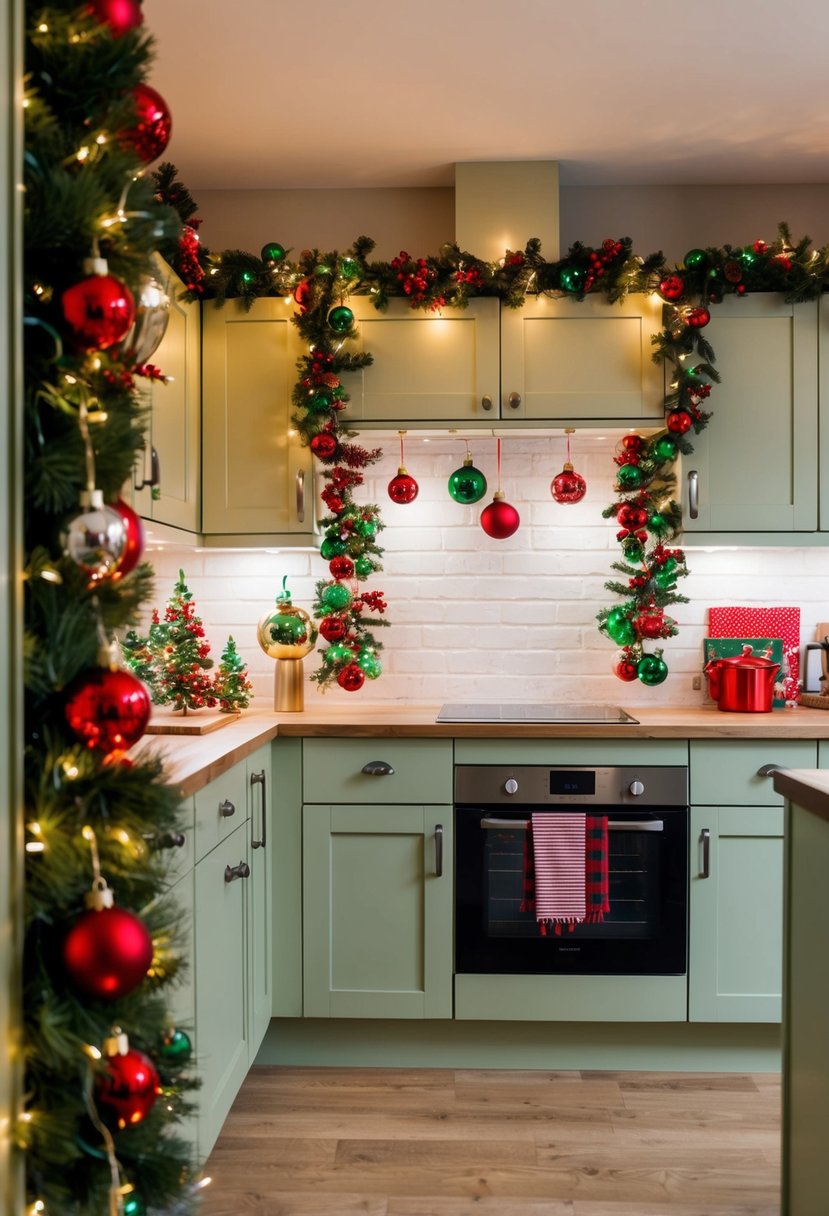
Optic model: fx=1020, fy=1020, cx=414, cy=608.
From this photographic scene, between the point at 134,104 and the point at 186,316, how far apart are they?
6.66 feet

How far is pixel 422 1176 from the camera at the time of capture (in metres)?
2.41

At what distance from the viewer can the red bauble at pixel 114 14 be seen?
1.11m

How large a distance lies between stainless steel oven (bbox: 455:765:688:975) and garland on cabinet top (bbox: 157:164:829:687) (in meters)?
0.49

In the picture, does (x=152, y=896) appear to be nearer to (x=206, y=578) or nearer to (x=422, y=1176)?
(x=422, y=1176)

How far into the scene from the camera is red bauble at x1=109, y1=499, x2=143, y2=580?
1124 millimetres

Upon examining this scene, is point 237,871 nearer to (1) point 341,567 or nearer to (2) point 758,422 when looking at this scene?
(1) point 341,567

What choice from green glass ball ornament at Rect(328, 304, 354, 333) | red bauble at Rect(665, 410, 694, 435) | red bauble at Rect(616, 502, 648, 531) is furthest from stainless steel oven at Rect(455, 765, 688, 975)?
green glass ball ornament at Rect(328, 304, 354, 333)

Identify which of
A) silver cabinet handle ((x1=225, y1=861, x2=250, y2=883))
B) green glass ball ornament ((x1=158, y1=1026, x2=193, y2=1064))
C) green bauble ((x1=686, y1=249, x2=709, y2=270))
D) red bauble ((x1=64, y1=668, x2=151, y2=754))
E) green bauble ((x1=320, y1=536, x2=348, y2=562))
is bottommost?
silver cabinet handle ((x1=225, y1=861, x2=250, y2=883))

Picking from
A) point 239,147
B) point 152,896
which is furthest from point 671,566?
point 152,896

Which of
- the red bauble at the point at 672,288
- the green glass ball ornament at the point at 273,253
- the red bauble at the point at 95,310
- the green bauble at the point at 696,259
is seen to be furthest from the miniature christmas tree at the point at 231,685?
the red bauble at the point at 95,310

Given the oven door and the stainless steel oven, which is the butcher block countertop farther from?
the oven door

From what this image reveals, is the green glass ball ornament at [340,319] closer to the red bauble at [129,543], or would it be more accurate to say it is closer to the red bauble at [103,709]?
the red bauble at [129,543]

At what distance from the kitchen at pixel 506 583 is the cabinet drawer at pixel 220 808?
3.25 ft

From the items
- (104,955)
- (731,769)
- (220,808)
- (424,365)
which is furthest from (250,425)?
(104,955)
